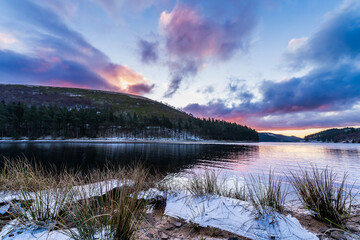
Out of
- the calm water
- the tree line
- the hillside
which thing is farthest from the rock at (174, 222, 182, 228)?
the hillside

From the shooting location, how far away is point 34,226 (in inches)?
140

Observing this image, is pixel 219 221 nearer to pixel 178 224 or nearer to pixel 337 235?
pixel 178 224

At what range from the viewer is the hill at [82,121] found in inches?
3078

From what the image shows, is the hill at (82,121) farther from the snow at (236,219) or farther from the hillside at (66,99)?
the snow at (236,219)

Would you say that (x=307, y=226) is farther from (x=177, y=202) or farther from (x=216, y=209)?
(x=177, y=202)

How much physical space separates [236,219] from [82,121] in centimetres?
9969

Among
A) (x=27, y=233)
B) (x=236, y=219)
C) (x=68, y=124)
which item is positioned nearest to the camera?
(x=27, y=233)

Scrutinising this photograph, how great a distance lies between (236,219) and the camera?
4445 millimetres

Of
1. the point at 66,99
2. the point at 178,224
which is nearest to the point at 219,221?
the point at 178,224

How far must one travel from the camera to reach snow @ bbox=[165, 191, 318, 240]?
3.86m

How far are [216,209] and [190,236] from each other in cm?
128

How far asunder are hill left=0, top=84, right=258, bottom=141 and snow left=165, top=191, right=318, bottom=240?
312 feet

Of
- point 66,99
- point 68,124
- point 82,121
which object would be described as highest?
point 66,99

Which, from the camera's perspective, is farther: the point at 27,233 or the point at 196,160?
the point at 196,160
